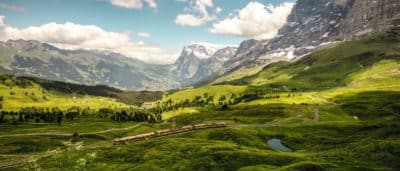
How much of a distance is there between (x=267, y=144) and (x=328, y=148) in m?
28.2

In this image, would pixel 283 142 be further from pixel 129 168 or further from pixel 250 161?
pixel 129 168

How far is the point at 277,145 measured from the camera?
187 metres

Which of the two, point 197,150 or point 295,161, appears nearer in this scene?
point 295,161

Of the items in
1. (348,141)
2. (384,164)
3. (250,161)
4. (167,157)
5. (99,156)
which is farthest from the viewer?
(348,141)

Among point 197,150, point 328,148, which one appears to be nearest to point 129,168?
point 197,150

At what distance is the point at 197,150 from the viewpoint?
15575cm

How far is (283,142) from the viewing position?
625ft

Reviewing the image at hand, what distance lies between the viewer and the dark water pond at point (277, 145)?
181 m

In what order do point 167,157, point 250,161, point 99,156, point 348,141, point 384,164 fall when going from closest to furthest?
point 384,164 → point 250,161 → point 167,157 → point 99,156 → point 348,141

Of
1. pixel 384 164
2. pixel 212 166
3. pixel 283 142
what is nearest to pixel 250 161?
pixel 212 166

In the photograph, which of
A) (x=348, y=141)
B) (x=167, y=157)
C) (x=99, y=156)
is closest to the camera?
(x=167, y=157)

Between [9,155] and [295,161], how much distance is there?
129986 millimetres

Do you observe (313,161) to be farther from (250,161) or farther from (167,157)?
(167,157)

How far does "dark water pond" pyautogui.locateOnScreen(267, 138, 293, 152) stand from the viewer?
181 metres
